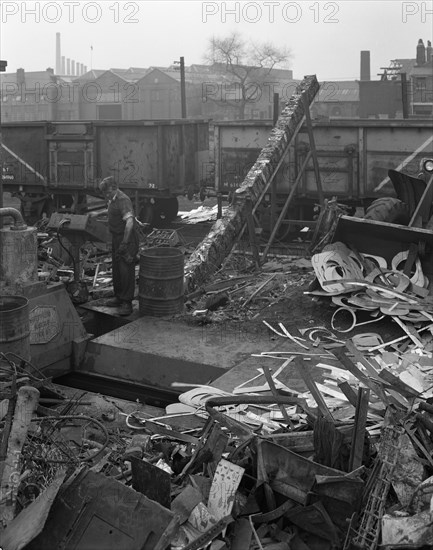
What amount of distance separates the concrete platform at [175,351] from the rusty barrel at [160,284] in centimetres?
34

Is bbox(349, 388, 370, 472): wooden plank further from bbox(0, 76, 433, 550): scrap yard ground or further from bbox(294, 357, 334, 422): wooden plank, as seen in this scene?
bbox(294, 357, 334, 422): wooden plank

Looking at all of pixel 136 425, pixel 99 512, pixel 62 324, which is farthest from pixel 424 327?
pixel 99 512

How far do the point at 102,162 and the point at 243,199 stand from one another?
229 inches

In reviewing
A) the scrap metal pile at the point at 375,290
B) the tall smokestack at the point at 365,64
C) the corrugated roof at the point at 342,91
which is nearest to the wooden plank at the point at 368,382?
the scrap metal pile at the point at 375,290

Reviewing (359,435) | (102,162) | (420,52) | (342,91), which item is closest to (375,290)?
(359,435)

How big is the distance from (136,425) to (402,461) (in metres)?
2.54

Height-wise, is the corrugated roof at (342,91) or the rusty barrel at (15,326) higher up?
the corrugated roof at (342,91)

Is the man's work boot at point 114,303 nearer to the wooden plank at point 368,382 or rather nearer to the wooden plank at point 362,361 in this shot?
the wooden plank at point 362,361

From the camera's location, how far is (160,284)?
9.05 meters

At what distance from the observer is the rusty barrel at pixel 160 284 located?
9.02 m

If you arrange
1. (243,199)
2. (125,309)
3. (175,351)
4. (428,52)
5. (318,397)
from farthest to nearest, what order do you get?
1. (428,52)
2. (243,199)
3. (125,309)
4. (175,351)
5. (318,397)

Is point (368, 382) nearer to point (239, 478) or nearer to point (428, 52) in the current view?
point (239, 478)

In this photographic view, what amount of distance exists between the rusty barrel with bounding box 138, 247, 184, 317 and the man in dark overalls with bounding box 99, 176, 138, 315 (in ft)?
0.54

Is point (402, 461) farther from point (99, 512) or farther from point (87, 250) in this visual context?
point (87, 250)
